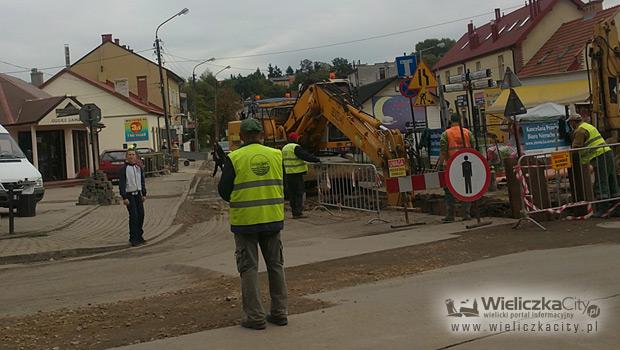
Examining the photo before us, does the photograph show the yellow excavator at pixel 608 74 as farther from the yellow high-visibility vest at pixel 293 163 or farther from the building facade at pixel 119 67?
the building facade at pixel 119 67

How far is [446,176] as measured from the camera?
39.8ft

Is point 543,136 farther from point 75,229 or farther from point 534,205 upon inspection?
point 75,229

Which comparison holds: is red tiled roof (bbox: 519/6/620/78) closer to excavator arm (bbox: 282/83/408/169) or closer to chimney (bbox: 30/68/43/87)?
excavator arm (bbox: 282/83/408/169)

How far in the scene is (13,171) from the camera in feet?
52.5

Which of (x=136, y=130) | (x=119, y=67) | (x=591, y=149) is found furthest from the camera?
(x=119, y=67)

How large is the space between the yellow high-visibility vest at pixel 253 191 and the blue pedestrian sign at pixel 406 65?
10205 mm

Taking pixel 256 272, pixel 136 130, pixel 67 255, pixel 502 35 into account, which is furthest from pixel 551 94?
pixel 136 130

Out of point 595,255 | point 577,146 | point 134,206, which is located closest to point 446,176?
point 577,146

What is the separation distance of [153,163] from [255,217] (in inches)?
1306

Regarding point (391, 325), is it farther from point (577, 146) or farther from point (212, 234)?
point (212, 234)

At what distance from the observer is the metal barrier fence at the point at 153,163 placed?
37469mm

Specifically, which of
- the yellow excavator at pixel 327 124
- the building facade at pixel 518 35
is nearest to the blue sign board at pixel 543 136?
the yellow excavator at pixel 327 124

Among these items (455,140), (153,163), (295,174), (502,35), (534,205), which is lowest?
(534,205)

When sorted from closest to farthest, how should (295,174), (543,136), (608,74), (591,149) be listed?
(591,149) < (608,74) < (295,174) < (543,136)
